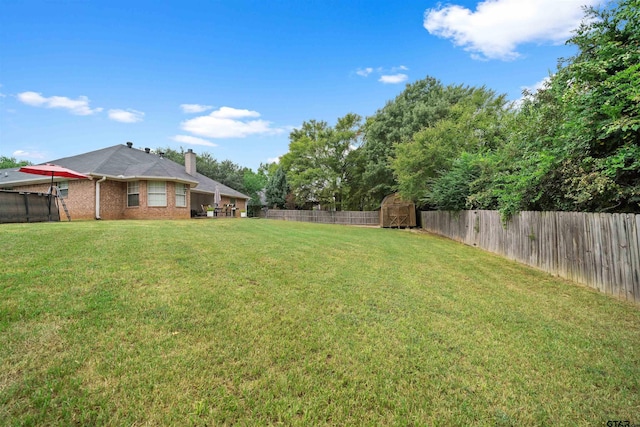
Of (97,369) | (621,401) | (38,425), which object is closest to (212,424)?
(38,425)

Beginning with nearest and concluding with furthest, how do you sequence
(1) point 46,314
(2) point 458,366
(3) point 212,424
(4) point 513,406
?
(3) point 212,424 → (4) point 513,406 → (2) point 458,366 → (1) point 46,314

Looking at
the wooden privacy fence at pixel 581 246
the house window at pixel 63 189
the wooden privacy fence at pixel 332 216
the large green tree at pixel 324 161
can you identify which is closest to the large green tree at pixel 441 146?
the wooden privacy fence at pixel 581 246

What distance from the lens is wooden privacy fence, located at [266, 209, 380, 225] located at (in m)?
24.1

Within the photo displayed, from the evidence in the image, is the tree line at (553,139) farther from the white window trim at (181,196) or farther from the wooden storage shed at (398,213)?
the white window trim at (181,196)

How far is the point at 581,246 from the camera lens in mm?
5469

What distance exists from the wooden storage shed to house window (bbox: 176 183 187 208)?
13537 millimetres

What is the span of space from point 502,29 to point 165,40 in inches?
555

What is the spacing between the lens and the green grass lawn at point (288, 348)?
187 centimetres

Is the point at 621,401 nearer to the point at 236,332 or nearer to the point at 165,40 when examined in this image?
the point at 236,332

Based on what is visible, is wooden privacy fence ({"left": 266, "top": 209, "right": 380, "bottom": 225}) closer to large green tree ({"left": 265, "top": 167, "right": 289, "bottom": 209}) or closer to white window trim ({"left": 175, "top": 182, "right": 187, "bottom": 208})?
large green tree ({"left": 265, "top": 167, "right": 289, "bottom": 209})

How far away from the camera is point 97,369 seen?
6.81 ft

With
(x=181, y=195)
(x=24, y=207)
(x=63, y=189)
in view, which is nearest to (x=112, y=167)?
(x=63, y=189)

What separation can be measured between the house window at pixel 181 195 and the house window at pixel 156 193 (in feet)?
2.18

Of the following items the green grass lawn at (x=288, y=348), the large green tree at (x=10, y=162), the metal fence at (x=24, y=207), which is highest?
the large green tree at (x=10, y=162)
